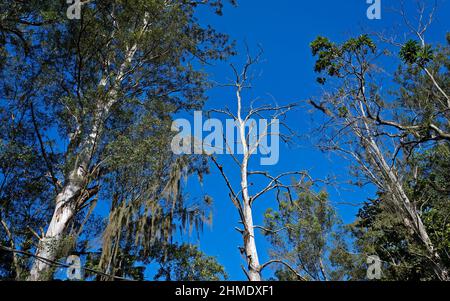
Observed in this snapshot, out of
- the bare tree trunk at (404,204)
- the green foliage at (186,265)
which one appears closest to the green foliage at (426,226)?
the bare tree trunk at (404,204)

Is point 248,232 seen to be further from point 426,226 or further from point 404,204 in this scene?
point 426,226

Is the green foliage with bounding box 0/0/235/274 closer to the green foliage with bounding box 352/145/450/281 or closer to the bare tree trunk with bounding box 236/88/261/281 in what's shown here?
the bare tree trunk with bounding box 236/88/261/281

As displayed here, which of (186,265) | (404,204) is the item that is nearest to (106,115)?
(186,265)

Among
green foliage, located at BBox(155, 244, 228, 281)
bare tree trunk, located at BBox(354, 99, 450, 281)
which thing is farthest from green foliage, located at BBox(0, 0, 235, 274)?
bare tree trunk, located at BBox(354, 99, 450, 281)

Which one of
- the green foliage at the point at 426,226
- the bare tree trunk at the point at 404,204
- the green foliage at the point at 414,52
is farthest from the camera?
the green foliage at the point at 426,226

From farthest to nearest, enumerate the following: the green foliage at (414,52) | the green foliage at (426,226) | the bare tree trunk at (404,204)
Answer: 1. the green foliage at (426,226)
2. the bare tree trunk at (404,204)
3. the green foliage at (414,52)

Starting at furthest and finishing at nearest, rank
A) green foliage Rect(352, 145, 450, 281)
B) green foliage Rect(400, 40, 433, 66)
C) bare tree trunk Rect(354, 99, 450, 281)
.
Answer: green foliage Rect(352, 145, 450, 281) < bare tree trunk Rect(354, 99, 450, 281) < green foliage Rect(400, 40, 433, 66)

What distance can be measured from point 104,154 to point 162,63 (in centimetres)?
463

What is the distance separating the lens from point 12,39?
1007cm

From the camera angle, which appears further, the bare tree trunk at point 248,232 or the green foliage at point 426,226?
the green foliage at point 426,226

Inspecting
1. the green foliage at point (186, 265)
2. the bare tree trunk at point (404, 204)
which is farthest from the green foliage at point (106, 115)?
the bare tree trunk at point (404, 204)

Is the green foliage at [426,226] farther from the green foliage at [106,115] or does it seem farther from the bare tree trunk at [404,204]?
the green foliage at [106,115]

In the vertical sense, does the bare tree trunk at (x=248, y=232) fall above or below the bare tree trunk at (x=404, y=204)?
below
